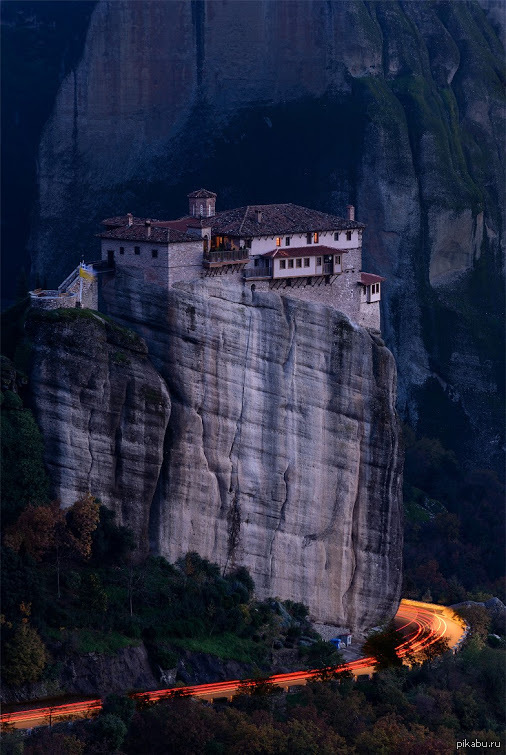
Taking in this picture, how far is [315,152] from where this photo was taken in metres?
126

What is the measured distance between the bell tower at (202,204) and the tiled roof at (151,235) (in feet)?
15.6

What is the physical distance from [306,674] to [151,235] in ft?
52.1

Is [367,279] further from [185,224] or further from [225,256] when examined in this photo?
[185,224]

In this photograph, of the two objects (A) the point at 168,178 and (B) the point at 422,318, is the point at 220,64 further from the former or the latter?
(B) the point at 422,318

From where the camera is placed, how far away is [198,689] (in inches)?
3447

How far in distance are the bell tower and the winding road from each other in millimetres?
16907

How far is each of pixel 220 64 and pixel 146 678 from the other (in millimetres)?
47225

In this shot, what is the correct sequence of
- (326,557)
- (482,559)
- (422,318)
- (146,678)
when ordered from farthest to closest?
1. (422,318)
2. (482,559)
3. (326,557)
4. (146,678)

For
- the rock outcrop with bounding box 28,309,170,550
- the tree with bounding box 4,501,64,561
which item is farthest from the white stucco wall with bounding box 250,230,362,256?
the tree with bounding box 4,501,64,561

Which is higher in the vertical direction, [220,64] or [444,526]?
[220,64]

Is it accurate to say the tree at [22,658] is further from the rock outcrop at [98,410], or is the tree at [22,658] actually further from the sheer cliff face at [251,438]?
the sheer cliff face at [251,438]

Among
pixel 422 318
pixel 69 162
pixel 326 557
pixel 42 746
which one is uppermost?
pixel 69 162

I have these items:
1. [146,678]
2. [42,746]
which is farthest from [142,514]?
[42,746]

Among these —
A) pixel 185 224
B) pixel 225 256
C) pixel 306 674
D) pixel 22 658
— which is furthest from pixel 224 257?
pixel 22 658
